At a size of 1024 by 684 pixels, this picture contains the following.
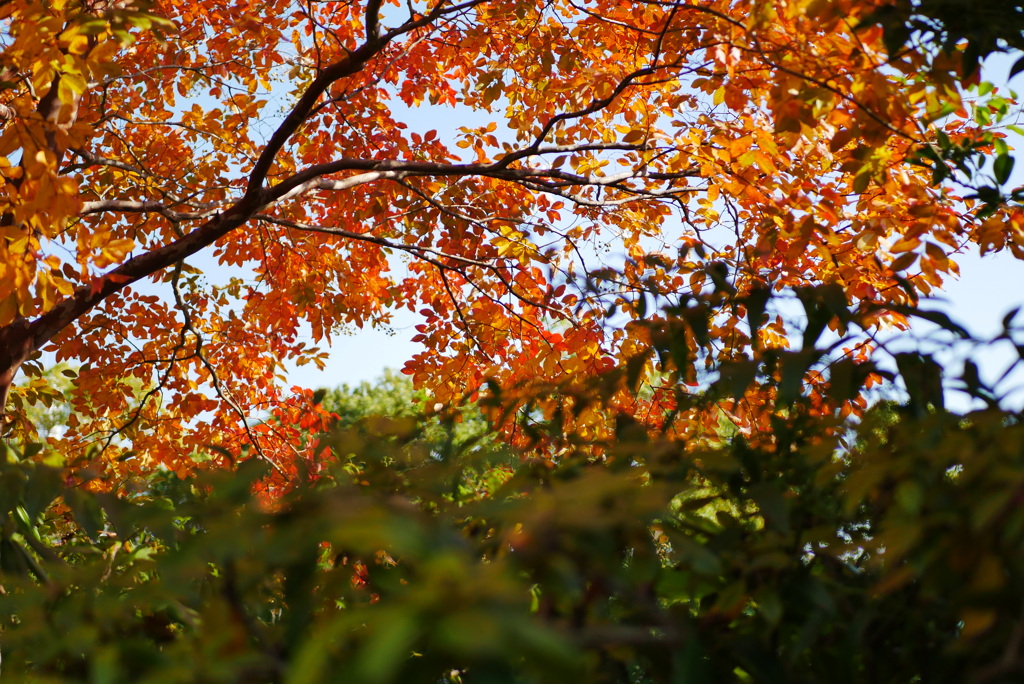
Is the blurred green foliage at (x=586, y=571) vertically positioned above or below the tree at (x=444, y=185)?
below

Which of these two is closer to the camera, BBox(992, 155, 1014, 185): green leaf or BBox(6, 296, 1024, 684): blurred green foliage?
BBox(6, 296, 1024, 684): blurred green foliage

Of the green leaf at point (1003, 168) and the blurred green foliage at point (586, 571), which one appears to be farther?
the green leaf at point (1003, 168)

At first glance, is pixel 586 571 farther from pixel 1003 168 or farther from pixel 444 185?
pixel 444 185

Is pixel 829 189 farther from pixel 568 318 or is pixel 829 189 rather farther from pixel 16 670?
pixel 16 670

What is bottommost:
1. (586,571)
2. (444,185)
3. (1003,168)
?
(586,571)

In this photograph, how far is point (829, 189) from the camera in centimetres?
393

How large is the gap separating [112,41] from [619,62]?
11.2 feet

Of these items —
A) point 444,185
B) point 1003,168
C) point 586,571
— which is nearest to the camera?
point 586,571

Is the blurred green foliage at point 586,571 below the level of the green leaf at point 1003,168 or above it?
below

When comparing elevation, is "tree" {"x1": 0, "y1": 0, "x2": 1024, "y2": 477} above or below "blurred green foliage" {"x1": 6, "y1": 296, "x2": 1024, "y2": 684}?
above

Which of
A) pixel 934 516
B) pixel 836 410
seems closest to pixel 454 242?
pixel 836 410

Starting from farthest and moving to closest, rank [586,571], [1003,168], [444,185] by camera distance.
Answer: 1. [444,185]
2. [1003,168]
3. [586,571]

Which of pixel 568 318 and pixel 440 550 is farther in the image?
pixel 568 318

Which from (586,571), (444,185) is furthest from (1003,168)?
(444,185)
